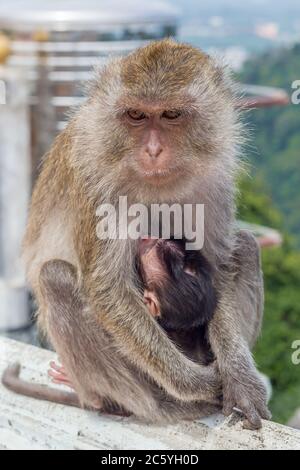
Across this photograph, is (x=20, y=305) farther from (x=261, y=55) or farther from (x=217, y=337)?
(x=261, y=55)

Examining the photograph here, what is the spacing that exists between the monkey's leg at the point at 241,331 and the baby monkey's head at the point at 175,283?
0.31ft

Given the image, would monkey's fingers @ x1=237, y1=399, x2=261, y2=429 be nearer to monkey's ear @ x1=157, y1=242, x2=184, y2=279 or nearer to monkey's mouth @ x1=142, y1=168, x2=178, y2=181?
monkey's ear @ x1=157, y1=242, x2=184, y2=279

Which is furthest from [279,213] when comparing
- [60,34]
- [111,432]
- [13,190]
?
[111,432]

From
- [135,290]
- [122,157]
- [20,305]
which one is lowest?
[20,305]

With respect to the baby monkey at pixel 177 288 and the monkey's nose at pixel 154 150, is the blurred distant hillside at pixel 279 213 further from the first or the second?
the monkey's nose at pixel 154 150

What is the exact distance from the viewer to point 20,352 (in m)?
2.79

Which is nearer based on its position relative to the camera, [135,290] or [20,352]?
[135,290]

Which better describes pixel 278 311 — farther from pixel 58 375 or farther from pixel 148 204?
pixel 148 204

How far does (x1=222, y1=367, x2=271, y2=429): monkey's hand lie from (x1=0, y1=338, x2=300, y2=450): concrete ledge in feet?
0.12

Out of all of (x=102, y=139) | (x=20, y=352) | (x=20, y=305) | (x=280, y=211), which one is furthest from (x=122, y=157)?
(x=280, y=211)

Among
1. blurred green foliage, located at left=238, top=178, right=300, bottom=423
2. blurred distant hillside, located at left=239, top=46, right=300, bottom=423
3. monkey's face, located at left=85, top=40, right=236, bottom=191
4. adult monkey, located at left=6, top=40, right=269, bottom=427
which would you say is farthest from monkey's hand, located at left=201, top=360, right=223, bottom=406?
blurred green foliage, located at left=238, top=178, right=300, bottom=423

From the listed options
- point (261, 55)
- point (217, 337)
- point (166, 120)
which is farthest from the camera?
point (261, 55)

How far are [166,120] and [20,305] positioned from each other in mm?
2825

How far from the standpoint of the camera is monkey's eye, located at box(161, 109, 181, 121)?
83.2 inches
